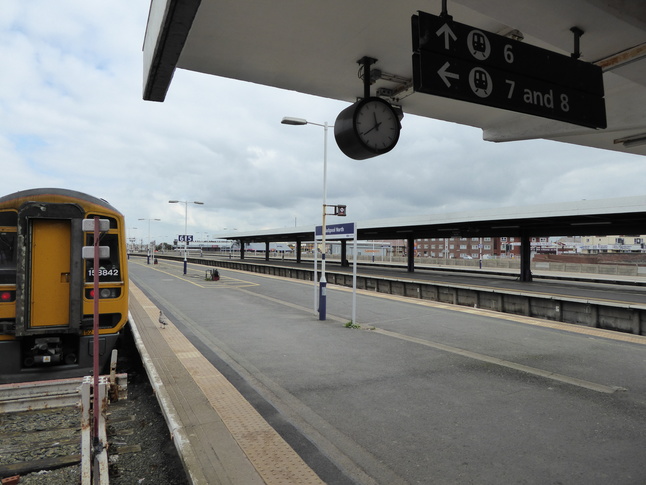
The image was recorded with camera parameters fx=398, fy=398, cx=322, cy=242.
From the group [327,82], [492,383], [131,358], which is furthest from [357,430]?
[131,358]

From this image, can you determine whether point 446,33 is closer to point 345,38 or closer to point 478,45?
point 478,45

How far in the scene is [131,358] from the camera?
9.04 m

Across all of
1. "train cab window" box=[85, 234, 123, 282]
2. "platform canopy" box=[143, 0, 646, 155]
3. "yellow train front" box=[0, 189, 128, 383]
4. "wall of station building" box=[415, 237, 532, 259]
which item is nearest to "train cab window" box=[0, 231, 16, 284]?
"yellow train front" box=[0, 189, 128, 383]

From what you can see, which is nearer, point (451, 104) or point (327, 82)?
point (327, 82)

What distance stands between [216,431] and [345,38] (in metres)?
4.71

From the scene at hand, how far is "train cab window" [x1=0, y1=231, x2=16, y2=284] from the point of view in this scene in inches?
256

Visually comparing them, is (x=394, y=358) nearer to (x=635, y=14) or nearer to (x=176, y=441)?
(x=176, y=441)

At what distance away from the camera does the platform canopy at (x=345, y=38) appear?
3266mm

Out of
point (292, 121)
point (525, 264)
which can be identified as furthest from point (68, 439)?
point (525, 264)

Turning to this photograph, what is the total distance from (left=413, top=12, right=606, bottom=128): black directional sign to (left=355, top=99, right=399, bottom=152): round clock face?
1322 mm

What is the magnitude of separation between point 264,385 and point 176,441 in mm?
2313

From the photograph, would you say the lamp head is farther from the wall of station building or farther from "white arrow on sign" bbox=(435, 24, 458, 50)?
the wall of station building

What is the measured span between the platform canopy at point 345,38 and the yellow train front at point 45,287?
12.7ft

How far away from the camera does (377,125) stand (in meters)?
4.35
